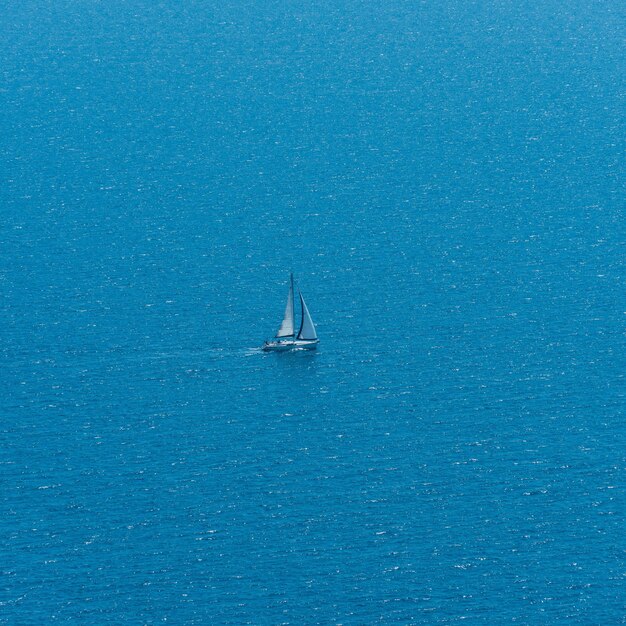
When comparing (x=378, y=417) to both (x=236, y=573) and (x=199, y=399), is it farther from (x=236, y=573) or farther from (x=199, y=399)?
(x=236, y=573)

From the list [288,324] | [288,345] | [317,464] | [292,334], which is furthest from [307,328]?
[317,464]

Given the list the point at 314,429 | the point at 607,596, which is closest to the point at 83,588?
the point at 314,429

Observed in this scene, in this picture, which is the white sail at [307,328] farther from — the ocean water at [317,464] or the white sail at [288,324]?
the ocean water at [317,464]

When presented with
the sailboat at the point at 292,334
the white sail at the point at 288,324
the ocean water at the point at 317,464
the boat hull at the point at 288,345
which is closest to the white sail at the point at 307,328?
the sailboat at the point at 292,334

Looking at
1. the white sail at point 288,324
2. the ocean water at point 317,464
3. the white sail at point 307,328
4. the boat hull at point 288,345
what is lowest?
the ocean water at point 317,464

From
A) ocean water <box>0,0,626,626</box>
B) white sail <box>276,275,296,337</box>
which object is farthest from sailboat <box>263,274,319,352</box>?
ocean water <box>0,0,626,626</box>

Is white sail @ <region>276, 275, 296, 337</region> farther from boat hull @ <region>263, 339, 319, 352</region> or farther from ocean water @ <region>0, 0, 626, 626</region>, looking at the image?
boat hull @ <region>263, 339, 319, 352</region>

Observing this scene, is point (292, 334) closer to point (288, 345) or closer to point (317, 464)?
point (288, 345)
